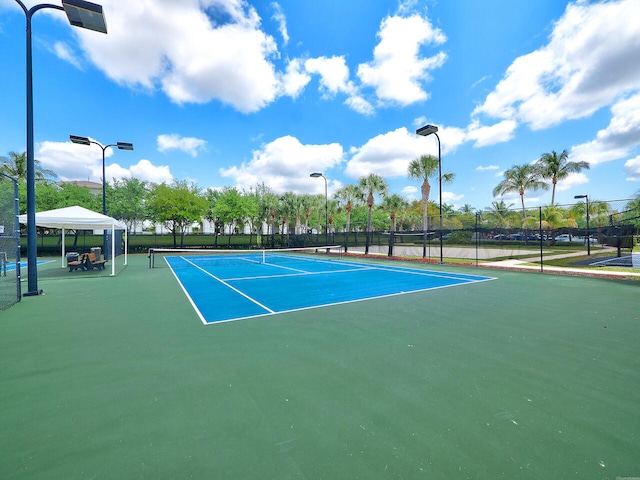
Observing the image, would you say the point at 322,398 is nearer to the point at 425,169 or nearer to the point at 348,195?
the point at 425,169

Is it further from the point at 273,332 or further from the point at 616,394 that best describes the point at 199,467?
the point at 616,394

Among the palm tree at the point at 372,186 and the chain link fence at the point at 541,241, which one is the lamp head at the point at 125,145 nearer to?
the chain link fence at the point at 541,241

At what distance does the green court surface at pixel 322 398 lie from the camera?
208 centimetres

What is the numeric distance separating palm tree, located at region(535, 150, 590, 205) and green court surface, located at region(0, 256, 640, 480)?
36027 millimetres

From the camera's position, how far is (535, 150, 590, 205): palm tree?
32.7 m

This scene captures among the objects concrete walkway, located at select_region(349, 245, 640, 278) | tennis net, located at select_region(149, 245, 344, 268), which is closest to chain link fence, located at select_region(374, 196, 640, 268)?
concrete walkway, located at select_region(349, 245, 640, 278)

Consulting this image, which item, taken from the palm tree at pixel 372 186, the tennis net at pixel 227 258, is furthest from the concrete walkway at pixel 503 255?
the palm tree at pixel 372 186

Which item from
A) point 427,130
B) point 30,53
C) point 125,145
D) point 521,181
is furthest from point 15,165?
point 521,181

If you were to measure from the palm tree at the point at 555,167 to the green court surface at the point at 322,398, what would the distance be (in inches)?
1418

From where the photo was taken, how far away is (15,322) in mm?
5648

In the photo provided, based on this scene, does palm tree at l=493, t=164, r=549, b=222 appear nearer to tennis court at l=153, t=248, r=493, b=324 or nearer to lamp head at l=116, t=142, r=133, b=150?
tennis court at l=153, t=248, r=493, b=324

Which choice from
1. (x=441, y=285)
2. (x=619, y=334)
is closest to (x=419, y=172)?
(x=441, y=285)

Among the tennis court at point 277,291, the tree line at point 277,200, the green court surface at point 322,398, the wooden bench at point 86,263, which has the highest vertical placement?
the tree line at point 277,200

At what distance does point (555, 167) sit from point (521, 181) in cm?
383
